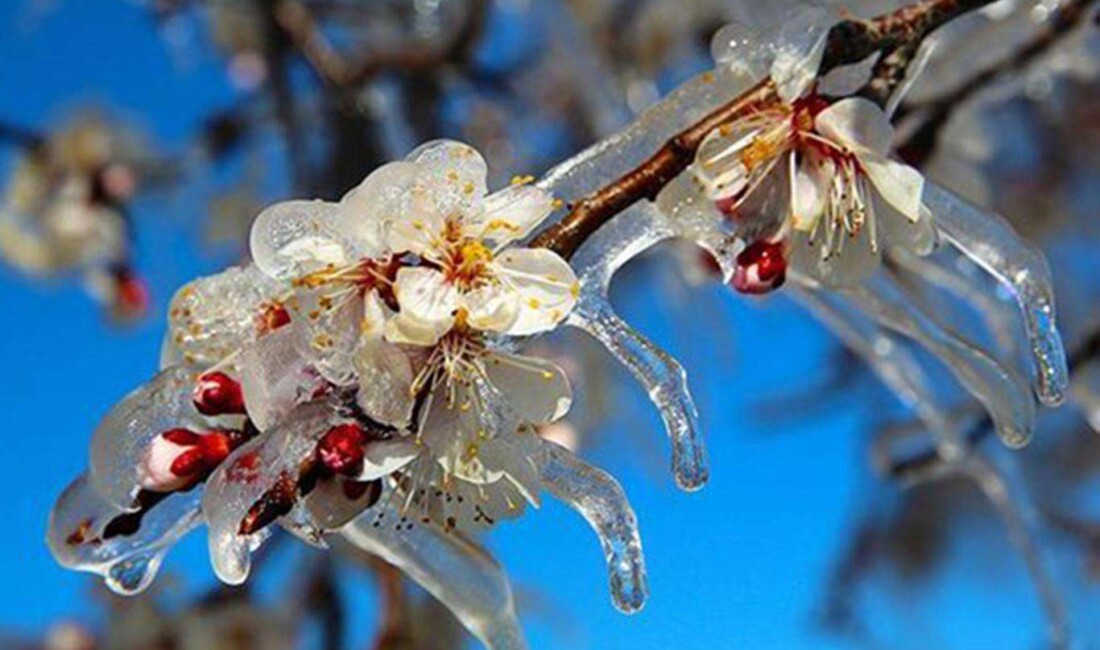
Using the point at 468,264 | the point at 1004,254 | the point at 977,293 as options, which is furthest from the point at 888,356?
the point at 468,264

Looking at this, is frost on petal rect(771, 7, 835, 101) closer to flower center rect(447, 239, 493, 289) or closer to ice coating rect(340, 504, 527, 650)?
flower center rect(447, 239, 493, 289)

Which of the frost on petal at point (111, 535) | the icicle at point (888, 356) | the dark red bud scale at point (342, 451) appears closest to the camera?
the dark red bud scale at point (342, 451)

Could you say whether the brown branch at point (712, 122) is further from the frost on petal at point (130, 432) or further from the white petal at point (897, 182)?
the frost on petal at point (130, 432)

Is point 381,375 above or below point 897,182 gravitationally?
above

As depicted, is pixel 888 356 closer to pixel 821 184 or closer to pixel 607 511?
pixel 821 184

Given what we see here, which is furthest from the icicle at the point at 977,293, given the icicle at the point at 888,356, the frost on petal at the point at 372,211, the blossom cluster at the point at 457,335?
the frost on petal at the point at 372,211

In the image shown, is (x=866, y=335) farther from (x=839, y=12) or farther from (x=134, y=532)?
(x=134, y=532)

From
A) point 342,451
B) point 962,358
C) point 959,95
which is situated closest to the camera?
point 342,451

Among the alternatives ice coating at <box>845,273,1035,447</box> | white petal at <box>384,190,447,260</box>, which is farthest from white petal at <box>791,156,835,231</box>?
white petal at <box>384,190,447,260</box>
